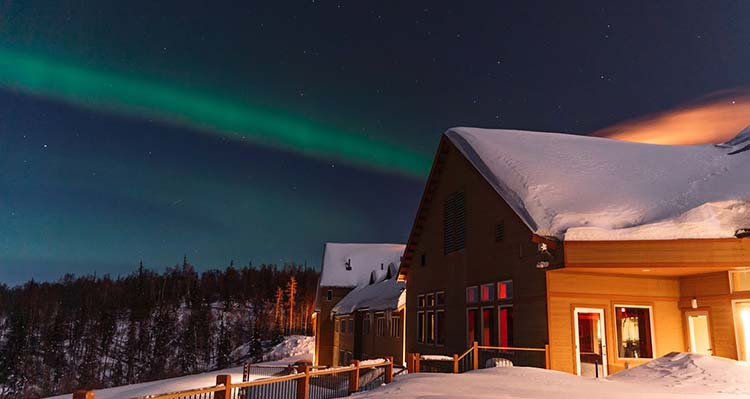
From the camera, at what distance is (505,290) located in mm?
18250

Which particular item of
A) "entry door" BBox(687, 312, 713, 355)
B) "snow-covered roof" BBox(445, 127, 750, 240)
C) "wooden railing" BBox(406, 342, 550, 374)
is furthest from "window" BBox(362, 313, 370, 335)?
"entry door" BBox(687, 312, 713, 355)

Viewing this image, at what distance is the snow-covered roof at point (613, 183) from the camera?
15.1 meters

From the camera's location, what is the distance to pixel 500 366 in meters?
15.5

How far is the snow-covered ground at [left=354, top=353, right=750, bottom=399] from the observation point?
37.0ft

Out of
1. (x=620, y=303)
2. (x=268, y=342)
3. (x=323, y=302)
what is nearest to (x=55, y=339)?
(x=268, y=342)

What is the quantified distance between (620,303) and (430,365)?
247 inches

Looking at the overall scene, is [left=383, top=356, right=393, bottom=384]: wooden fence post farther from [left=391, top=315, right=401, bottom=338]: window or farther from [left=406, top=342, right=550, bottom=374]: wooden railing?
[left=391, top=315, right=401, bottom=338]: window

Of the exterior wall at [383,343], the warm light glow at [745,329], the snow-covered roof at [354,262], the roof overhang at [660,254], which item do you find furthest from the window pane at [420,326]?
the snow-covered roof at [354,262]

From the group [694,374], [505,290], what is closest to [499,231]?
[505,290]

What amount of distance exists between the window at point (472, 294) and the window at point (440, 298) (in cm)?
245

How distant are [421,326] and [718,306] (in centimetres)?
1276

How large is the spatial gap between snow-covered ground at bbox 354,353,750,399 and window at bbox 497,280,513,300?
3803 millimetres

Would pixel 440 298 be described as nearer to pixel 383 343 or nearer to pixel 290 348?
A: pixel 383 343

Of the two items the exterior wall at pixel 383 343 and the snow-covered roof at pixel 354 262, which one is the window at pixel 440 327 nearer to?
the exterior wall at pixel 383 343
